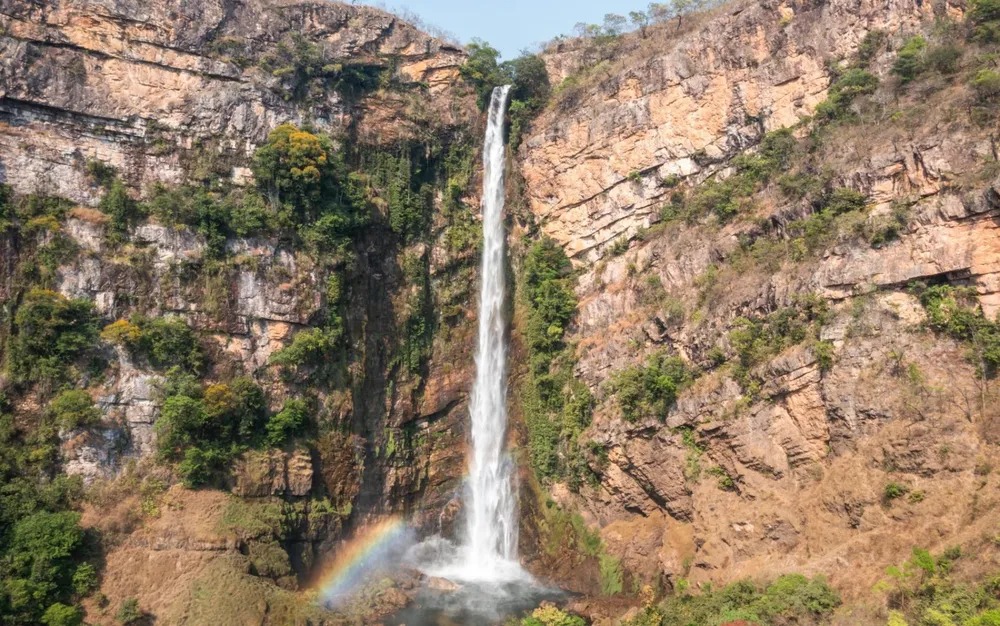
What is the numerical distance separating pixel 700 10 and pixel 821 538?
27167 mm

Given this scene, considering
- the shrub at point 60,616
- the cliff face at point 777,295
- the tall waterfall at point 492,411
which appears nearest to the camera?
the cliff face at point 777,295

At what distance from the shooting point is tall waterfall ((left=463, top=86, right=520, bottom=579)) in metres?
28.8

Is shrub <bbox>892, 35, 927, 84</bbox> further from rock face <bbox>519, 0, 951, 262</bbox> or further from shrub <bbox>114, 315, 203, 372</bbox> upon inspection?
shrub <bbox>114, 315, 203, 372</bbox>

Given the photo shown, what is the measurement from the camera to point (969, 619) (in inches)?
539

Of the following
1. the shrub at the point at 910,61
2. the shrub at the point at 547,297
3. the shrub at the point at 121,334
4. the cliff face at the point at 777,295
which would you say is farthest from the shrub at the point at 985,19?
the shrub at the point at 121,334

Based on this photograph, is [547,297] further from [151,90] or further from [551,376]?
[151,90]

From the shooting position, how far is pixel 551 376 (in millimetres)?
29391

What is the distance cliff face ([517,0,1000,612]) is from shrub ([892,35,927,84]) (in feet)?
1.23

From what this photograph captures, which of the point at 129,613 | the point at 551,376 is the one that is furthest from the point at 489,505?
the point at 129,613

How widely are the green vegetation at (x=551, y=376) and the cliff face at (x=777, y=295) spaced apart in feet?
1.95

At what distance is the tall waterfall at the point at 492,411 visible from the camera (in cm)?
2881

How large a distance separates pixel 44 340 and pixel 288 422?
8.91 metres

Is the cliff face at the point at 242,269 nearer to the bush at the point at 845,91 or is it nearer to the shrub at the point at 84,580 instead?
the shrub at the point at 84,580

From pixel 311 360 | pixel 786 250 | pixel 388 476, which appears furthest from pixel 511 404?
pixel 786 250
